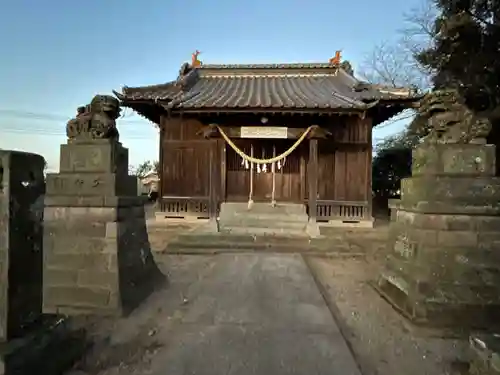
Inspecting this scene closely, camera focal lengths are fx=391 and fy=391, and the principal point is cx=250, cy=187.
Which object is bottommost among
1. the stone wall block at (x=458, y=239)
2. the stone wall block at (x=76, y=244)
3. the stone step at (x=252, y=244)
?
the stone step at (x=252, y=244)

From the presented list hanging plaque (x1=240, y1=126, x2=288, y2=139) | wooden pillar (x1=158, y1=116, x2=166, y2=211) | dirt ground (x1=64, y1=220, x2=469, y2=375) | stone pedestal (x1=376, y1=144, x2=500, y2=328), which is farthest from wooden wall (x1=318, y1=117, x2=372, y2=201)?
stone pedestal (x1=376, y1=144, x2=500, y2=328)

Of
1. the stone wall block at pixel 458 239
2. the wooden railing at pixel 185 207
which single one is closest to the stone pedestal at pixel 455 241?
the stone wall block at pixel 458 239

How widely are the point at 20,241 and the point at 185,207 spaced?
10105mm

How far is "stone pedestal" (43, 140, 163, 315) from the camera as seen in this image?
3982mm

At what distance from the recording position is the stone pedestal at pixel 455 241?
363cm

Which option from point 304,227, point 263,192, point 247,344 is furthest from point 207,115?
point 247,344

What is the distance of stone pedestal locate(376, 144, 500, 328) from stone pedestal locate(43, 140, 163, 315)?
2998mm

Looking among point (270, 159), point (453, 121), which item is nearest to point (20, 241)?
point (453, 121)

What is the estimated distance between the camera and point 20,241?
8.21 ft

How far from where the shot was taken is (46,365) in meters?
2.54

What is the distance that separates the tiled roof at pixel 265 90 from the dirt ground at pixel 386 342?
7.39 metres

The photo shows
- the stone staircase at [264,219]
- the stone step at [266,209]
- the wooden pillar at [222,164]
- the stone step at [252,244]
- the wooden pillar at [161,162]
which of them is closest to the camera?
the stone step at [252,244]

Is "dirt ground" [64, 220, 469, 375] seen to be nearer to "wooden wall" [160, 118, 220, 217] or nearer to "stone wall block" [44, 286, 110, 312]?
"stone wall block" [44, 286, 110, 312]

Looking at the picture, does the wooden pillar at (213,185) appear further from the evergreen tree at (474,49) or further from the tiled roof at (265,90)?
the evergreen tree at (474,49)
